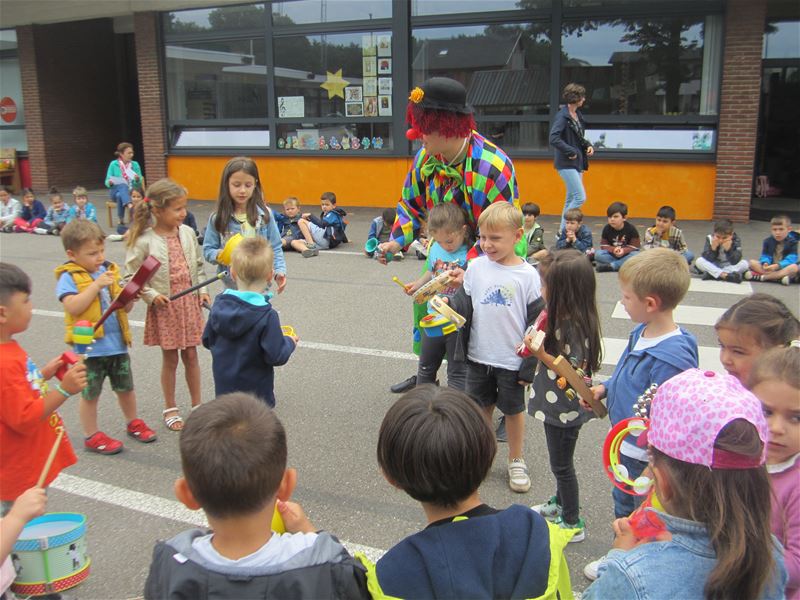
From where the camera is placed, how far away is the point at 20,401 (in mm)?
3002

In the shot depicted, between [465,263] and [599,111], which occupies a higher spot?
[599,111]

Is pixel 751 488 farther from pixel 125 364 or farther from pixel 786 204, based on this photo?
pixel 786 204

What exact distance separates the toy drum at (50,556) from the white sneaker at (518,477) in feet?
7.07

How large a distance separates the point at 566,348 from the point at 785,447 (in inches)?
55.1

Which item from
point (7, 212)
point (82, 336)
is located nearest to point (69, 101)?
point (7, 212)

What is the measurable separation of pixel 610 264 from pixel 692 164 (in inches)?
162

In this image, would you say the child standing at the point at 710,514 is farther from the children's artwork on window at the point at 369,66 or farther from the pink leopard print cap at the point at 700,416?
the children's artwork on window at the point at 369,66

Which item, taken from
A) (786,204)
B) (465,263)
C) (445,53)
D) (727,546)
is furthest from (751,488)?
(786,204)

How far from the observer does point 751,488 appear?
162 cm

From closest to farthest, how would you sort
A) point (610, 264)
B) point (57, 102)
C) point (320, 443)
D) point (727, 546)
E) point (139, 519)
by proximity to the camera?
point (727, 546) < point (139, 519) < point (320, 443) < point (610, 264) < point (57, 102)

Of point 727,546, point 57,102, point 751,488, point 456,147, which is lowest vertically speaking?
point 727,546

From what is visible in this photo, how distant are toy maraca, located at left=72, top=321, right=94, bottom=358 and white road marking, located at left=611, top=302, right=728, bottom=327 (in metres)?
5.01

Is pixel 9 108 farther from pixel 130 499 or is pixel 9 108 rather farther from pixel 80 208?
pixel 130 499

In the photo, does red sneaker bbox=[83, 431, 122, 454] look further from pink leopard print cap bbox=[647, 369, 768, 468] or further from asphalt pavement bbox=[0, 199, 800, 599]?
pink leopard print cap bbox=[647, 369, 768, 468]
